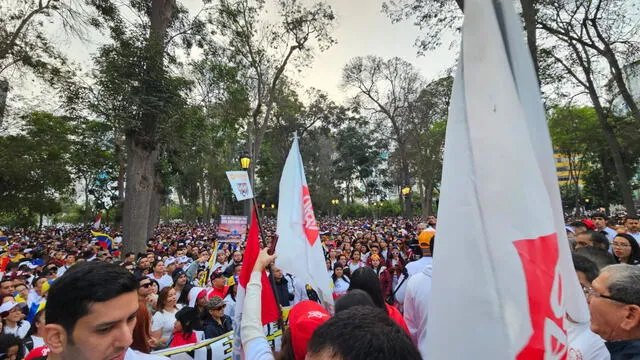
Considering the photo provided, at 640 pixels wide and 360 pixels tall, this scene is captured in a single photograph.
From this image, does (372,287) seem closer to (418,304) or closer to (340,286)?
(418,304)

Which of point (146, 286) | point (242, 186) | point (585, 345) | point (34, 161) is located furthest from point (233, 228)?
point (34, 161)

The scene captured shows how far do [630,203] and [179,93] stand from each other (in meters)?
18.0

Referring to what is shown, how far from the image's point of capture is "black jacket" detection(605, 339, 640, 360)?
182cm

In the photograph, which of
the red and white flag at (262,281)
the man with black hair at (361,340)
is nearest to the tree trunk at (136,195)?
the red and white flag at (262,281)

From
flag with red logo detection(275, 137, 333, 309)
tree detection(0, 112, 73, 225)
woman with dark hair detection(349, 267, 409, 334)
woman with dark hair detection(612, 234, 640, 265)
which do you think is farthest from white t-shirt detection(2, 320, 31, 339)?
tree detection(0, 112, 73, 225)

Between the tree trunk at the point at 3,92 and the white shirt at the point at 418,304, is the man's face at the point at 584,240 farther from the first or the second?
the tree trunk at the point at 3,92

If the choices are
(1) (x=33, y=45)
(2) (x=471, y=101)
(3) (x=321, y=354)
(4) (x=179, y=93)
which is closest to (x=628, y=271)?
(2) (x=471, y=101)

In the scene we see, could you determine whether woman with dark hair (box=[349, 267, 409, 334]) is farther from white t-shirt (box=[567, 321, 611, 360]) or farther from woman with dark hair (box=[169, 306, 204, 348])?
woman with dark hair (box=[169, 306, 204, 348])

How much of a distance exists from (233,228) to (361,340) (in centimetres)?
1207

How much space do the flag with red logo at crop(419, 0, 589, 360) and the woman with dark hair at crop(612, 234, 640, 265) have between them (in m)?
4.69

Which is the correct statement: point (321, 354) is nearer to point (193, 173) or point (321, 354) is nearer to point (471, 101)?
point (471, 101)

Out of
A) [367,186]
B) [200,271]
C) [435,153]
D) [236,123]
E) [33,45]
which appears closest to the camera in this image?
[200,271]

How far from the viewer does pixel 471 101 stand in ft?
3.78

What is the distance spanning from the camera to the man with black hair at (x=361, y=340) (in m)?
1.03
